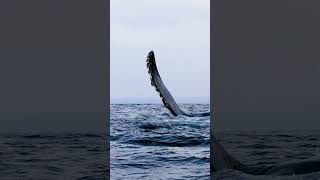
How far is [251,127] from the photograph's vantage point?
2318 inches

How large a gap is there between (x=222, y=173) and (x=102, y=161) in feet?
22.7

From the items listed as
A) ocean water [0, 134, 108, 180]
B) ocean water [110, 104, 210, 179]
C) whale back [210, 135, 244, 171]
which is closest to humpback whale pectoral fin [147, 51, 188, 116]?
ocean water [110, 104, 210, 179]

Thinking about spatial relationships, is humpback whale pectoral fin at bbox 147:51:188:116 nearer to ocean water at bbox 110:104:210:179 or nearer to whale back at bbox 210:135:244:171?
ocean water at bbox 110:104:210:179

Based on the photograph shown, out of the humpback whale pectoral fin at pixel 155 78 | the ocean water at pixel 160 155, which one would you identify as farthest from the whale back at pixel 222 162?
the humpback whale pectoral fin at pixel 155 78

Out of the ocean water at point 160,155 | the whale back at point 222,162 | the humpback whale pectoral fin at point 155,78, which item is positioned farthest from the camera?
the humpback whale pectoral fin at point 155,78

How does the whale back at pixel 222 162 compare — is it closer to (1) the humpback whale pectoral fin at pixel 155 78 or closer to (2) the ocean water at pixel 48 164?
(2) the ocean water at pixel 48 164

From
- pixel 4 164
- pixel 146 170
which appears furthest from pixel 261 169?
pixel 4 164

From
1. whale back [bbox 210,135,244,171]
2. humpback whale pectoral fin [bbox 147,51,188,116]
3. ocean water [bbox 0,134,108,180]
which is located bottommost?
ocean water [bbox 0,134,108,180]

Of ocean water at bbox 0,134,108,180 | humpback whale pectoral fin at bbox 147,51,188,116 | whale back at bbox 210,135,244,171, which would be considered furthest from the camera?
humpback whale pectoral fin at bbox 147,51,188,116

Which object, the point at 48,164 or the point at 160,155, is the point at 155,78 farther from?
the point at 48,164

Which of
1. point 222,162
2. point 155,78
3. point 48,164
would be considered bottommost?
point 48,164

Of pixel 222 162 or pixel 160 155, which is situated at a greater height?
pixel 222 162

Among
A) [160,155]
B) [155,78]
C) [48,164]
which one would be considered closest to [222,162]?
[160,155]

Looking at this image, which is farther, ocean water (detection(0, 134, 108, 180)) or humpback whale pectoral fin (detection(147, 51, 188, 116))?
humpback whale pectoral fin (detection(147, 51, 188, 116))
